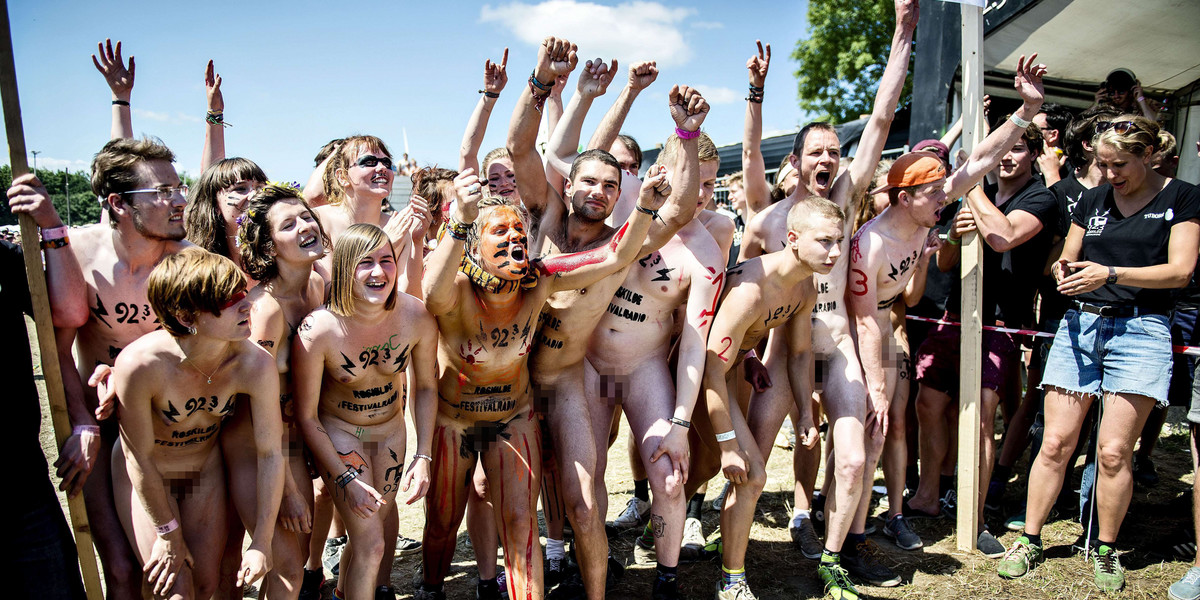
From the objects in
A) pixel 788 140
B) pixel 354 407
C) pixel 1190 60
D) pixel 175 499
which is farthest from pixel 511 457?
pixel 788 140

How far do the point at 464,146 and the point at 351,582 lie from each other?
2.51 m

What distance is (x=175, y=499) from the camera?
2.93m

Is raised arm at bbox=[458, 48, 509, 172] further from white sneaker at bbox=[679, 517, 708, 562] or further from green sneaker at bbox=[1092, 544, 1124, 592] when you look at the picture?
green sneaker at bbox=[1092, 544, 1124, 592]

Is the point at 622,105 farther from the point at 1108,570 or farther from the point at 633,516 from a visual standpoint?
the point at 1108,570

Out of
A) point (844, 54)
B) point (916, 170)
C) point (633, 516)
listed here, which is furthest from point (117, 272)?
point (844, 54)

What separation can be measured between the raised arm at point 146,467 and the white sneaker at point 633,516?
280 centimetres

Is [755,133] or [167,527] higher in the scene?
[755,133]

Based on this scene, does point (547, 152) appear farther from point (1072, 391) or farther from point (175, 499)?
point (1072, 391)

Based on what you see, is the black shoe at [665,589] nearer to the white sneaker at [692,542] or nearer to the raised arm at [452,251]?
the white sneaker at [692,542]

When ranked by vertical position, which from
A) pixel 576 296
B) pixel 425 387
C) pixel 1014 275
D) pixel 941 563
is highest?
pixel 576 296

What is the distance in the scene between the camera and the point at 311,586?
3.74 m

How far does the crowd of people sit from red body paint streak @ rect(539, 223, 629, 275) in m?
0.01

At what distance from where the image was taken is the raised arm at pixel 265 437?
112 inches

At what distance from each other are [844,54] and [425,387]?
62.3ft
